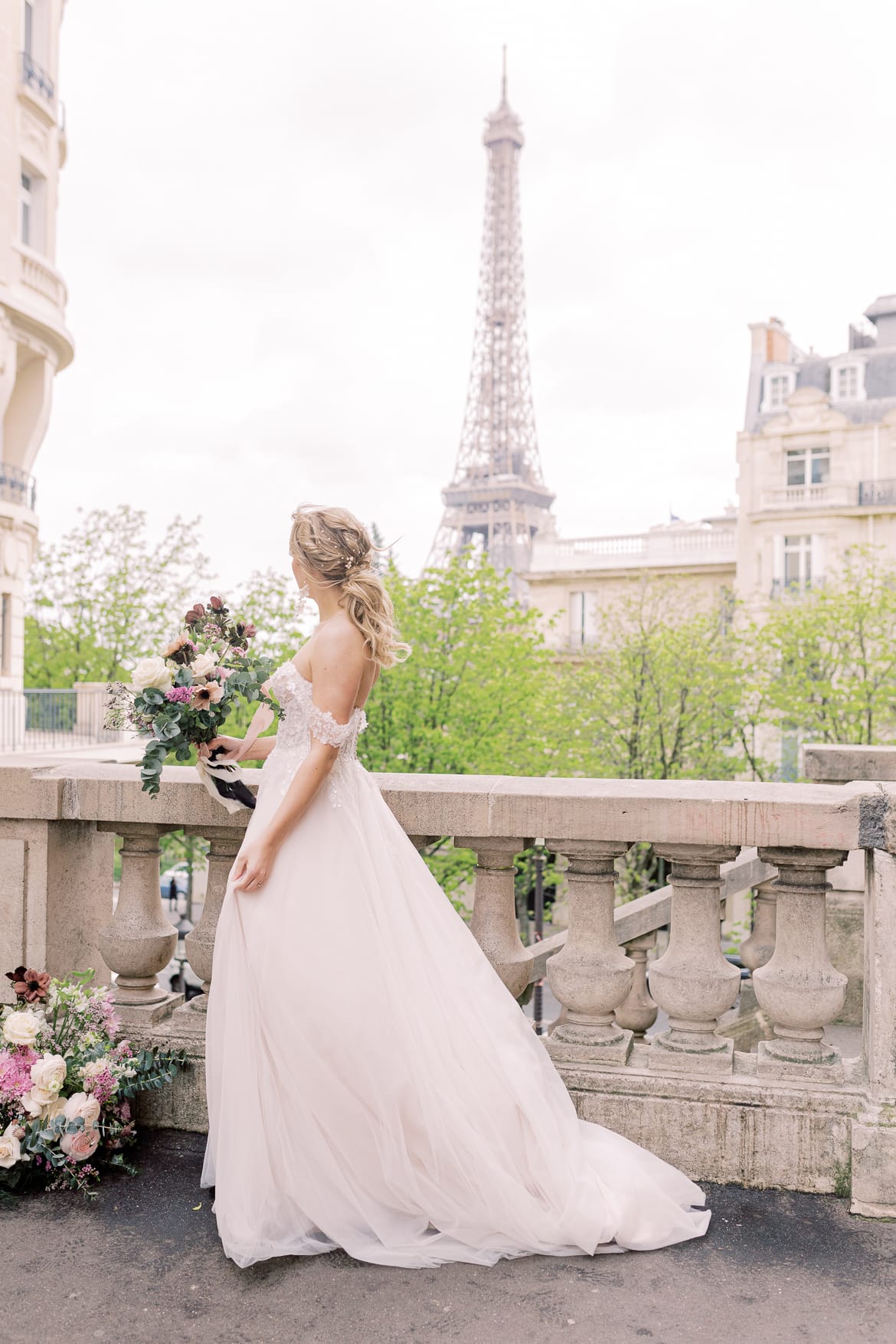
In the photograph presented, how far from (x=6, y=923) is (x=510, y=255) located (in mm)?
76275

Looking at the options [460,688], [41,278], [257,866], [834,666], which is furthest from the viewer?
[41,278]

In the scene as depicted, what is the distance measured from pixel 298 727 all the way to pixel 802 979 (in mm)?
1912

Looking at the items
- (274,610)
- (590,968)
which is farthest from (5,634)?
(590,968)

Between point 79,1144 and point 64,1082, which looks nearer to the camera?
point 79,1144

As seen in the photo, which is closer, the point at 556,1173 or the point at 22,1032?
the point at 556,1173

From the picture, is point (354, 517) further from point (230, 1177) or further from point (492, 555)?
point (492, 555)

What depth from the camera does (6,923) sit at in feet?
14.1

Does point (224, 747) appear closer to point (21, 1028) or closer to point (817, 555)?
point (21, 1028)

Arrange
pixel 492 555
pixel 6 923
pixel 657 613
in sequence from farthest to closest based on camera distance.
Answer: pixel 492 555 < pixel 657 613 < pixel 6 923

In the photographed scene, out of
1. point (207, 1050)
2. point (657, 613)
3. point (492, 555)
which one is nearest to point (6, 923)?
point (207, 1050)

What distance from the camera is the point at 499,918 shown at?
3996mm

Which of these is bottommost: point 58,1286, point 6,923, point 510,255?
point 58,1286

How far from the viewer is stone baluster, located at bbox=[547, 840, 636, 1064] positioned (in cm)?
385

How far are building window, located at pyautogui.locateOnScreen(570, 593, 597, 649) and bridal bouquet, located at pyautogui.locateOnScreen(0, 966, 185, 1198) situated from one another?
35.5 meters
